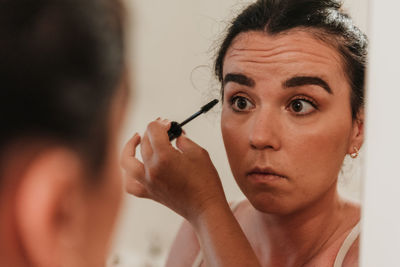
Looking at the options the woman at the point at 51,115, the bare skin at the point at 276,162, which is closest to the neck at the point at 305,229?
the bare skin at the point at 276,162

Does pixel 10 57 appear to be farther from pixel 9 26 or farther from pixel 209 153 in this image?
pixel 209 153

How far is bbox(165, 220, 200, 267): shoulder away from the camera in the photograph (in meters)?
0.73

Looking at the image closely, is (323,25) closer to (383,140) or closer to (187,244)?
(383,140)

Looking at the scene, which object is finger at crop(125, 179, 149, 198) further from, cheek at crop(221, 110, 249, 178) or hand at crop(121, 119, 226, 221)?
cheek at crop(221, 110, 249, 178)

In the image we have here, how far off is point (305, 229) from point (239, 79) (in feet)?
0.65

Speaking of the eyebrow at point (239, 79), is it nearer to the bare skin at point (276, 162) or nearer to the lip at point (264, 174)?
the bare skin at point (276, 162)

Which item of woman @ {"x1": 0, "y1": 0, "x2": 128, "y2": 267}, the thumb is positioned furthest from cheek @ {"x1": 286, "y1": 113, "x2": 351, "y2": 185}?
woman @ {"x1": 0, "y1": 0, "x2": 128, "y2": 267}

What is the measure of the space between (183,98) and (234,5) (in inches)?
5.1

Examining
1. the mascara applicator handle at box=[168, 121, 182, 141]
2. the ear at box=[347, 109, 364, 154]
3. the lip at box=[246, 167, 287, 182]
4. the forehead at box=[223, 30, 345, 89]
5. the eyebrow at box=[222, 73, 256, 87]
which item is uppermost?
the forehead at box=[223, 30, 345, 89]

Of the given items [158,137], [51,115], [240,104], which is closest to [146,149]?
[158,137]

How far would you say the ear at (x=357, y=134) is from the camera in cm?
72

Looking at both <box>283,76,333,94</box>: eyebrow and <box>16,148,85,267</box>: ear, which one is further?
<box>283,76,333,94</box>: eyebrow

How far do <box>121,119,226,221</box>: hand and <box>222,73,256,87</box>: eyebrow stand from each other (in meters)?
0.09

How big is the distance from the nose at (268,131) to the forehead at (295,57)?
46mm
